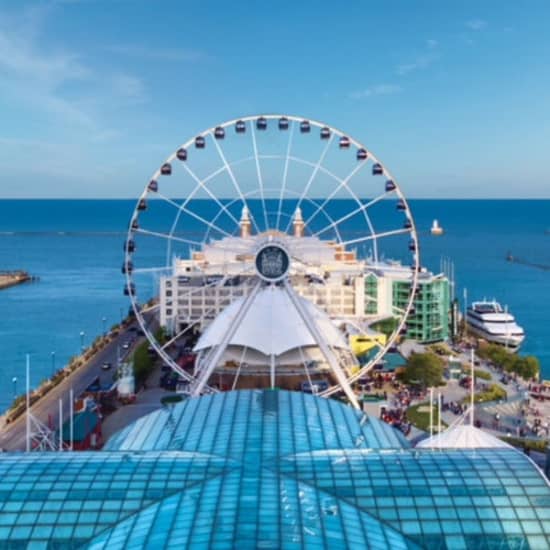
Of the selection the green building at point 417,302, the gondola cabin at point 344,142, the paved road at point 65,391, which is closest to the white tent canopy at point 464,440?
the gondola cabin at point 344,142

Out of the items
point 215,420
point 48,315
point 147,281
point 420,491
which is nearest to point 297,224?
point 48,315

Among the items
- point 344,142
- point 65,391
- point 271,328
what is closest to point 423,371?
point 271,328

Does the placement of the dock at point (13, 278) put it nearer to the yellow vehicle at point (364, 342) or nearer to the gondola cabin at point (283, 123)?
the yellow vehicle at point (364, 342)

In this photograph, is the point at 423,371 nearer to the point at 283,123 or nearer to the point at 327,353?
the point at 327,353

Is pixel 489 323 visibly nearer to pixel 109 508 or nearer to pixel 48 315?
pixel 48 315

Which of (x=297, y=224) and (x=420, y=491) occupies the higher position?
(x=297, y=224)
